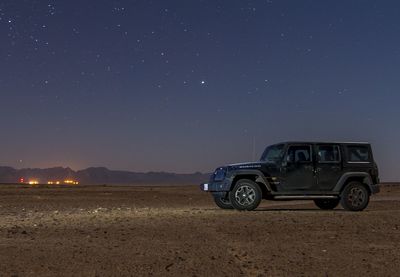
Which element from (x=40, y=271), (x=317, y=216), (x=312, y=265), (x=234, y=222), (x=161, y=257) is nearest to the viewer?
(x=40, y=271)

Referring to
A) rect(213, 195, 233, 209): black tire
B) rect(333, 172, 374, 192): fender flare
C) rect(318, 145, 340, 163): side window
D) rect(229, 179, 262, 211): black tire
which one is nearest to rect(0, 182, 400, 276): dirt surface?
rect(229, 179, 262, 211): black tire

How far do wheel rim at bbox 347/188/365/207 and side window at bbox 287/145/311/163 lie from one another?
1608 mm

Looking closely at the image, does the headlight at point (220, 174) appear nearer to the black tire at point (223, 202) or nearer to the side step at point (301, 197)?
the black tire at point (223, 202)

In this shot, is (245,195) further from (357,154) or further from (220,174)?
(357,154)

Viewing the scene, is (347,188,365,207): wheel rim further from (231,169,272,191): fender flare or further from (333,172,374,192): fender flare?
(231,169,272,191): fender flare

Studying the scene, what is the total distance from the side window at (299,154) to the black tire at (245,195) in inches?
57.5

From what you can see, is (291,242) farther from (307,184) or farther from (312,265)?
(307,184)

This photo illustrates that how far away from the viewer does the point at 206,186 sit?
18750 mm

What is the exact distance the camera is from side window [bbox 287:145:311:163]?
17.9 meters

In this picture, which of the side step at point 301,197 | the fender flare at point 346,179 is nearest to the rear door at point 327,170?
the fender flare at point 346,179

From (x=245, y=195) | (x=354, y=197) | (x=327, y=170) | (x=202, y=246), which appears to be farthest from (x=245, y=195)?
(x=202, y=246)

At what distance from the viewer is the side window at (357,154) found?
18.3 m

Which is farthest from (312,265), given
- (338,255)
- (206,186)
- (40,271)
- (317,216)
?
(206,186)

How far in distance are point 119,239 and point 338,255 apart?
3.94m
